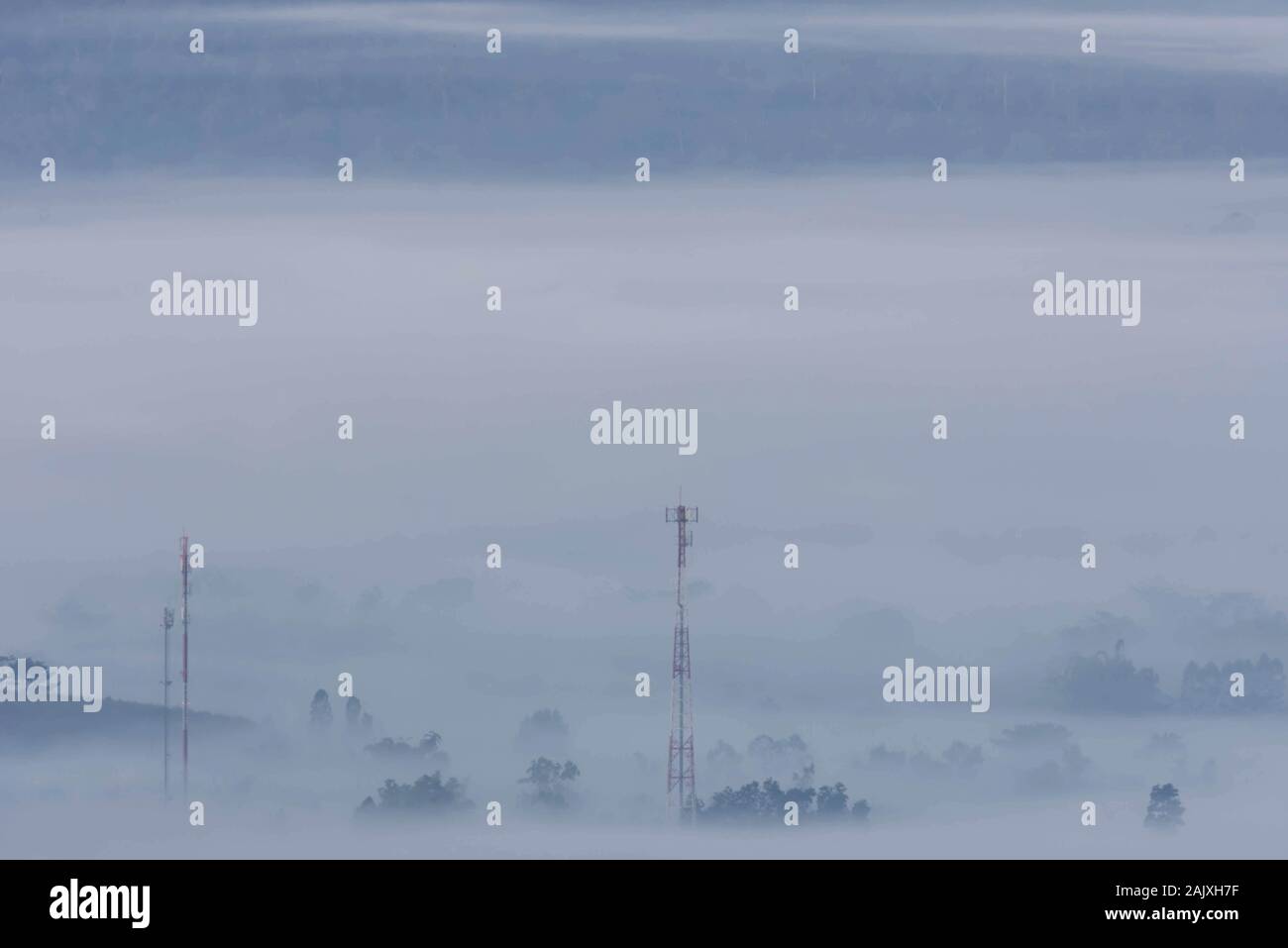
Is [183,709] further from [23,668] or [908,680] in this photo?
[908,680]

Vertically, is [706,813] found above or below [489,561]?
below

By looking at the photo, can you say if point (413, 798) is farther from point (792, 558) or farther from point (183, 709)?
point (792, 558)

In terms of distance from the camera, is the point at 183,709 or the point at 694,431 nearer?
the point at 694,431
